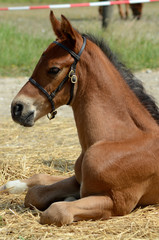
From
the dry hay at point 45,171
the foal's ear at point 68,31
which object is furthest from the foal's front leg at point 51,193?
the foal's ear at point 68,31

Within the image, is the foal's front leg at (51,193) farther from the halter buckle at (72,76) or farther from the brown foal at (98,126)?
the halter buckle at (72,76)

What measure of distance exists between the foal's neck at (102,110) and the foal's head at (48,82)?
0.45 feet

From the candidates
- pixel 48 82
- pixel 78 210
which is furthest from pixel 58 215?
pixel 48 82

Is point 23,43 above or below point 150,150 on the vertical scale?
below

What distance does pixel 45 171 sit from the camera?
219 inches

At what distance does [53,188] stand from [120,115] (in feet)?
3.22

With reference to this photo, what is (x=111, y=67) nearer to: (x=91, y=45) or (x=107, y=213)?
(x=91, y=45)

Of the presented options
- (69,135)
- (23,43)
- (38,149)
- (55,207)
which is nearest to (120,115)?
(55,207)

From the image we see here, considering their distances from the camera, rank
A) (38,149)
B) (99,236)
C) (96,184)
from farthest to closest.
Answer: (38,149)
(96,184)
(99,236)

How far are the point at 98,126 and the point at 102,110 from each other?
142 millimetres

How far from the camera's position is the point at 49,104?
4.07 meters

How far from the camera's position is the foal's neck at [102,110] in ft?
13.3

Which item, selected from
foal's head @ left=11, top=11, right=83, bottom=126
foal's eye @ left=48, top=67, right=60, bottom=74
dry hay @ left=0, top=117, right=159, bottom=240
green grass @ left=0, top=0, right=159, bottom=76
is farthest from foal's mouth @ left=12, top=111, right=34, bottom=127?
green grass @ left=0, top=0, right=159, bottom=76

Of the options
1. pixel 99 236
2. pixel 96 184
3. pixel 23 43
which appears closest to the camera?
pixel 99 236
